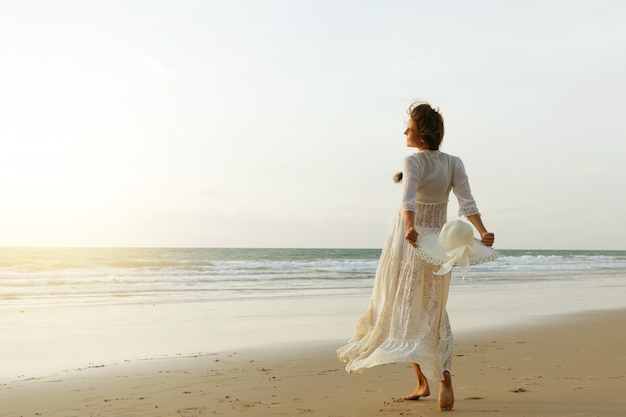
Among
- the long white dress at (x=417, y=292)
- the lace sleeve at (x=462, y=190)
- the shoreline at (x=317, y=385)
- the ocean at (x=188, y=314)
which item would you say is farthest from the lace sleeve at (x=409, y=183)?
the ocean at (x=188, y=314)

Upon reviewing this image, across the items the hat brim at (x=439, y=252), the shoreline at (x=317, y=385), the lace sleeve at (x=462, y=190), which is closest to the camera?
the hat brim at (x=439, y=252)

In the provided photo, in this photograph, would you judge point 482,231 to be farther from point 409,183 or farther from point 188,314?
point 188,314

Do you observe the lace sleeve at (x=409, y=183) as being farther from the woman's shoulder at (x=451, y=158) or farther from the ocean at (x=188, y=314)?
the ocean at (x=188, y=314)

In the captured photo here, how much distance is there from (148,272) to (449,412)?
2202 cm

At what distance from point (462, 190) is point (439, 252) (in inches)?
19.9

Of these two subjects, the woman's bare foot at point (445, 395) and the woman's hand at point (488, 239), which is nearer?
the woman's hand at point (488, 239)

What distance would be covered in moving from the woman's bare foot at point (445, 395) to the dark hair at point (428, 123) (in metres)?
1.42

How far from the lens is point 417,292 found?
4.05 meters

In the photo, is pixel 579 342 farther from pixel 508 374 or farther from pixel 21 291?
pixel 21 291

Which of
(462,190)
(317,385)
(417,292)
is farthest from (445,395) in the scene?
(317,385)

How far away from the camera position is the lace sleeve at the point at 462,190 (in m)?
4.10

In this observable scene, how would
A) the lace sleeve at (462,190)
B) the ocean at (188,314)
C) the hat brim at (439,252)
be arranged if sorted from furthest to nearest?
the ocean at (188,314) → the lace sleeve at (462,190) → the hat brim at (439,252)

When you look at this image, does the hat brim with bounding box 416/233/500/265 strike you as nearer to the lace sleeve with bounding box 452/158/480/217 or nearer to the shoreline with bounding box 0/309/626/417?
the lace sleeve with bounding box 452/158/480/217

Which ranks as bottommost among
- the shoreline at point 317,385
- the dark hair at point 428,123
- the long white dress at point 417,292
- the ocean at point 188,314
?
the ocean at point 188,314
